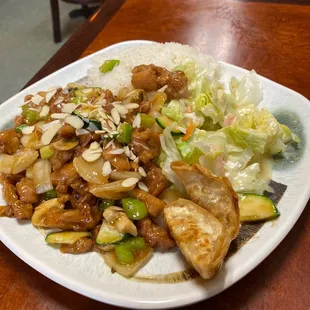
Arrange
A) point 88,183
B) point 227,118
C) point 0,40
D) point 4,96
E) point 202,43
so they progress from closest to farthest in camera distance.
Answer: point 88,183 < point 227,118 < point 202,43 < point 4,96 < point 0,40

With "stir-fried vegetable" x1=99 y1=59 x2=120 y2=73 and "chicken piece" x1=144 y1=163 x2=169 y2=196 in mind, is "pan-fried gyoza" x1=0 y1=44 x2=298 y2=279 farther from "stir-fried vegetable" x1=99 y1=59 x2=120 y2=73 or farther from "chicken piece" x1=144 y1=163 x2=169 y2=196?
"stir-fried vegetable" x1=99 y1=59 x2=120 y2=73

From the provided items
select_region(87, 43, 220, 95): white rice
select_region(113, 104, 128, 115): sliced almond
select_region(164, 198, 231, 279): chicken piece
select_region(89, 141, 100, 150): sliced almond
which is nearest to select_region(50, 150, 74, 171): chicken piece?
select_region(89, 141, 100, 150): sliced almond

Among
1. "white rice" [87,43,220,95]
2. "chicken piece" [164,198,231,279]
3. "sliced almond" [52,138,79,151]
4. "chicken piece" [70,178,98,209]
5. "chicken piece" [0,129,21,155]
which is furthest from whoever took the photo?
"white rice" [87,43,220,95]

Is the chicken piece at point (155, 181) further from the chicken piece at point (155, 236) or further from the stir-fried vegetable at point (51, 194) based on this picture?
the stir-fried vegetable at point (51, 194)

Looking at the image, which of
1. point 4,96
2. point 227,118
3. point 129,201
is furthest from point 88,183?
point 4,96

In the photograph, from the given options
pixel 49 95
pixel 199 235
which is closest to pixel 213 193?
pixel 199 235

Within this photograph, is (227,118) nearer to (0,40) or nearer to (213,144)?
(213,144)

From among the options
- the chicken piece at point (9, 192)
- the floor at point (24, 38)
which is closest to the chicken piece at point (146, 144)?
the chicken piece at point (9, 192)
